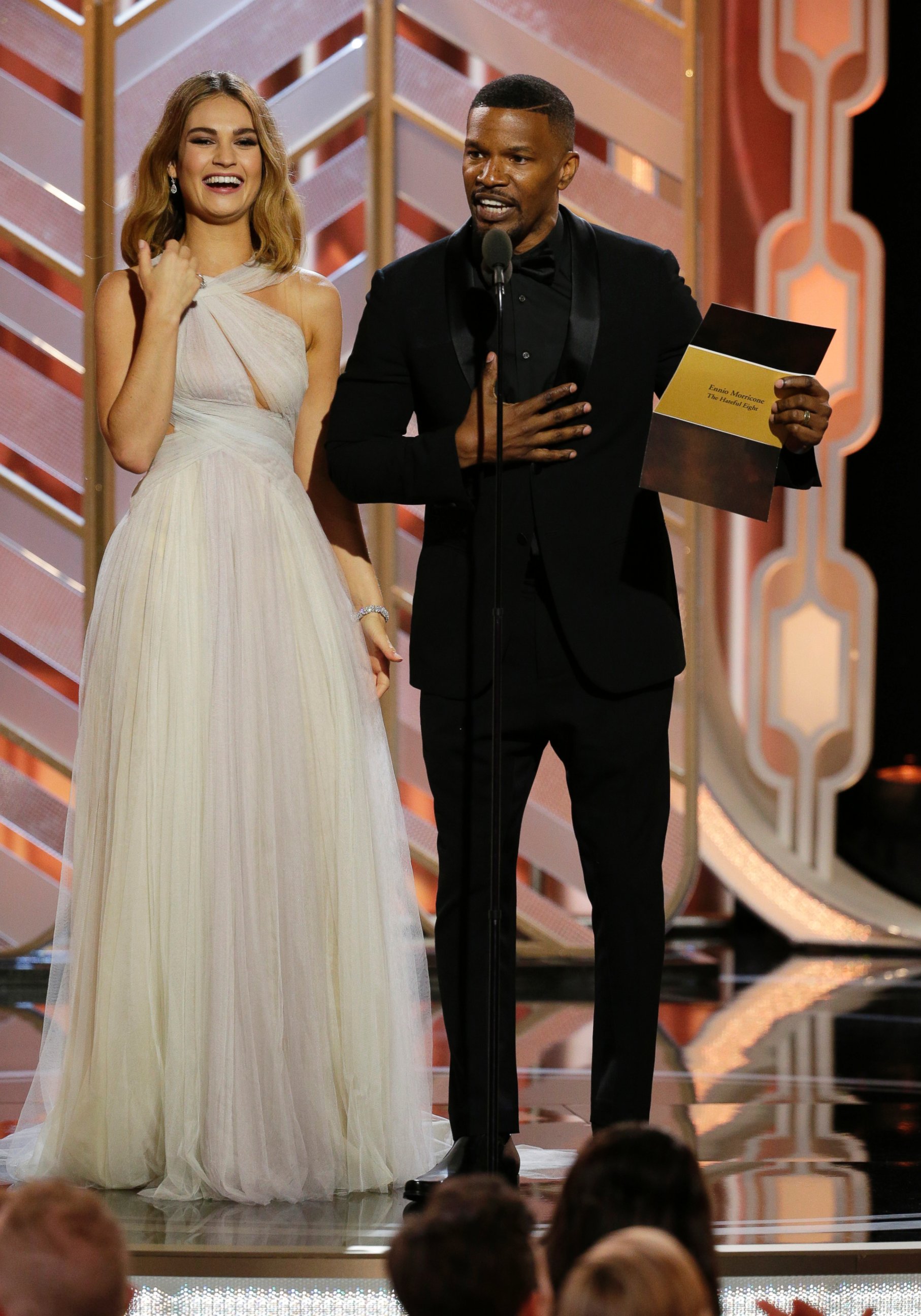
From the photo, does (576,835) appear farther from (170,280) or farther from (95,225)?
(95,225)

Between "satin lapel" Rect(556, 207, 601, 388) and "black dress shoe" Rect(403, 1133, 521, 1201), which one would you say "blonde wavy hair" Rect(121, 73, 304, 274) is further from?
"black dress shoe" Rect(403, 1133, 521, 1201)

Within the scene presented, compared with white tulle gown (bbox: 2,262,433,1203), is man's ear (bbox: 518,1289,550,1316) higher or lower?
lower

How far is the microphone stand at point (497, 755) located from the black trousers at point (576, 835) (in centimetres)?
17

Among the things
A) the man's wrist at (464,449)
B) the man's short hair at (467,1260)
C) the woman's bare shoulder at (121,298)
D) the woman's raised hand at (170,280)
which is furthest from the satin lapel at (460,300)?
the man's short hair at (467,1260)

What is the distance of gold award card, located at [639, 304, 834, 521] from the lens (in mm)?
2369

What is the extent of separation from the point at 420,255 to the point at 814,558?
11.2ft

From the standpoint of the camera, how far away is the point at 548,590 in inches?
100

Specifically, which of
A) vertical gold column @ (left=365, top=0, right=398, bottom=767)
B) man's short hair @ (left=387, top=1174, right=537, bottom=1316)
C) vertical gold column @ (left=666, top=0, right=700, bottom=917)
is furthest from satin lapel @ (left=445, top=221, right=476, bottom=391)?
vertical gold column @ (left=666, top=0, right=700, bottom=917)

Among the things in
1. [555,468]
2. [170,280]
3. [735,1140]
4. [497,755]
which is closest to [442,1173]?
[497,755]

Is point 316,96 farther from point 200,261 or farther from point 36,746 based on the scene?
point 200,261

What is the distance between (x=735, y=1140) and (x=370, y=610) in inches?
45.6

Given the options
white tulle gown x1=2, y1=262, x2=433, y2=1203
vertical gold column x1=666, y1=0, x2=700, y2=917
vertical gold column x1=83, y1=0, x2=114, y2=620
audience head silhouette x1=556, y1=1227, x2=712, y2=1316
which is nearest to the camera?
audience head silhouette x1=556, y1=1227, x2=712, y2=1316

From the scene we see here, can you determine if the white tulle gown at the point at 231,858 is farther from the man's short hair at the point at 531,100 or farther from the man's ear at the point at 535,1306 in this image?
the man's ear at the point at 535,1306

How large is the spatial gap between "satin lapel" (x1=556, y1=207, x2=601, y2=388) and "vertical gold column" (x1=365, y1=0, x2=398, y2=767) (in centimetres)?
238
